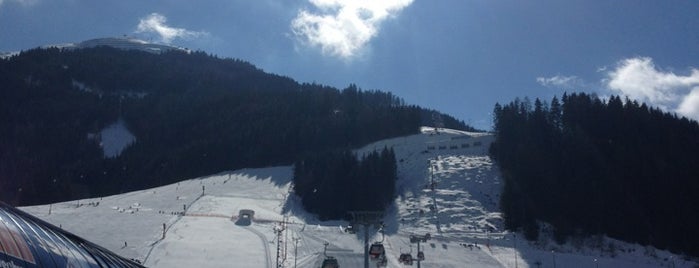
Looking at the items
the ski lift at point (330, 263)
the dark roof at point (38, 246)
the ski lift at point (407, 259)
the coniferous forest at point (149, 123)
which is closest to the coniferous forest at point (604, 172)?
the ski lift at point (407, 259)

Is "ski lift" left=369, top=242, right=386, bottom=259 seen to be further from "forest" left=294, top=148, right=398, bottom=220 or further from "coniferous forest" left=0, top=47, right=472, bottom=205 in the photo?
"coniferous forest" left=0, top=47, right=472, bottom=205

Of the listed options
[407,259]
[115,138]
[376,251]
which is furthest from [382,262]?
[115,138]

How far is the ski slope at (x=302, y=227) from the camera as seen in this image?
169ft

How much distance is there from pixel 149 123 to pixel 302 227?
97.2 meters

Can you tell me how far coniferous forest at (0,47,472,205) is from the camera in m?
108

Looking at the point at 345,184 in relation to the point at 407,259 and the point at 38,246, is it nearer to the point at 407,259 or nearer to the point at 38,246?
the point at 407,259

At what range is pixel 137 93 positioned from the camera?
186000 millimetres

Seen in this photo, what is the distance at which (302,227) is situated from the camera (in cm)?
6669

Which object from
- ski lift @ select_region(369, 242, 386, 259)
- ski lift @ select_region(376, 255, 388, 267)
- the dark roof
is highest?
the dark roof

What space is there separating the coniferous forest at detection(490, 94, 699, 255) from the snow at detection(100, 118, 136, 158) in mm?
89853

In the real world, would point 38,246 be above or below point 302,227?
above

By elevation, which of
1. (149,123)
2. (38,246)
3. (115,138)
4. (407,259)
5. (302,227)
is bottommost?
(407,259)

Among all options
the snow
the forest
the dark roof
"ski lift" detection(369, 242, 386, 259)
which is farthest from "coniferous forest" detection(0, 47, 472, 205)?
the dark roof

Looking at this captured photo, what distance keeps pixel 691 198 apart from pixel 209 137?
288 ft
